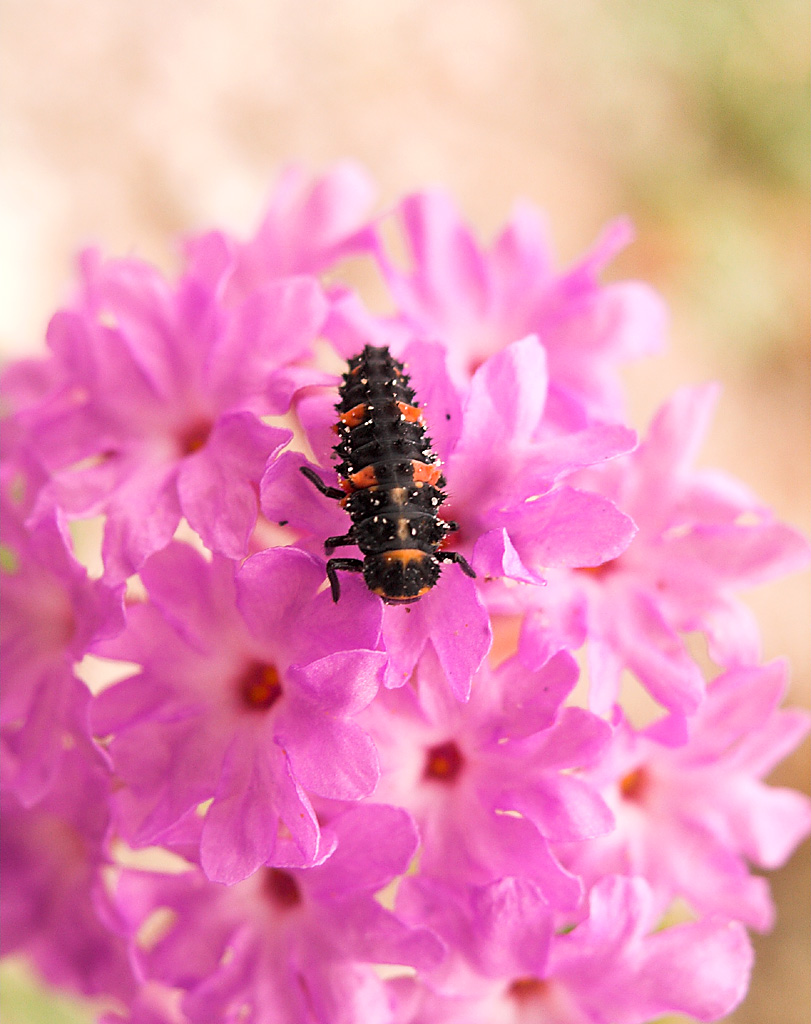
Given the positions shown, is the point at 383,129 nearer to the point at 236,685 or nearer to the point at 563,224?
the point at 563,224

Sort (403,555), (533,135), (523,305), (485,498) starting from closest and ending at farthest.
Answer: (403,555)
(485,498)
(523,305)
(533,135)

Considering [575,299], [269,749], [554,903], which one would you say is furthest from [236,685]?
[575,299]

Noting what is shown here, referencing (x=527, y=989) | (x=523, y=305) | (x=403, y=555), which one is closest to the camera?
(x=403, y=555)

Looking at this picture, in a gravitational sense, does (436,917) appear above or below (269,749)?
below

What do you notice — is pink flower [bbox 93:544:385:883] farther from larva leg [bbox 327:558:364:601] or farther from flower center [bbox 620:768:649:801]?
flower center [bbox 620:768:649:801]

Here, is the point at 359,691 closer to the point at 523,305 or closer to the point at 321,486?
the point at 321,486

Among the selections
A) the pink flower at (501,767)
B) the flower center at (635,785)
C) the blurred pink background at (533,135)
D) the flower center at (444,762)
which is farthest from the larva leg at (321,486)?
the blurred pink background at (533,135)

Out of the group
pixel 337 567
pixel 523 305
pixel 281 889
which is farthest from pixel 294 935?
pixel 523 305
